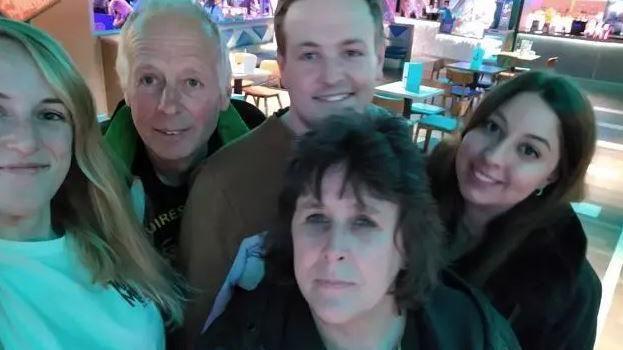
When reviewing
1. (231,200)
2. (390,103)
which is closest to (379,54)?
(231,200)

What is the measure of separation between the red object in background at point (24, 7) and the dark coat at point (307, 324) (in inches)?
185

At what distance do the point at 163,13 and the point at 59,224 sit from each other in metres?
0.68

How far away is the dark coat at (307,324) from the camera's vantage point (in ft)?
3.42

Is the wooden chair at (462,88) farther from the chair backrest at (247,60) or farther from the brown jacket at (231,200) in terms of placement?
the brown jacket at (231,200)

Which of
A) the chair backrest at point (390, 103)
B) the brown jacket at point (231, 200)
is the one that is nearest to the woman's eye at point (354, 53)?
the brown jacket at point (231, 200)

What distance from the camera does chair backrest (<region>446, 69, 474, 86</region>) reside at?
311 inches

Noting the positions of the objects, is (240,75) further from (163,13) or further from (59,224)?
(59,224)

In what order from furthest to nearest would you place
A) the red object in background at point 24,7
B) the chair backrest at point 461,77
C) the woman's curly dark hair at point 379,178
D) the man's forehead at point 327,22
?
the chair backrest at point 461,77 < the red object in background at point 24,7 < the man's forehead at point 327,22 < the woman's curly dark hair at point 379,178

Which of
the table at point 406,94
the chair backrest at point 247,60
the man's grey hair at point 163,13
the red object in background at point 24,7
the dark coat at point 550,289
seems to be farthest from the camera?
the chair backrest at point 247,60

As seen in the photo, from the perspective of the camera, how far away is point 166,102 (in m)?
1.46

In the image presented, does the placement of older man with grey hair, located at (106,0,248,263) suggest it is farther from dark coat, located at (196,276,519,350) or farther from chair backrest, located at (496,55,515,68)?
chair backrest, located at (496,55,515,68)

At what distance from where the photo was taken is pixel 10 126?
1.01 meters

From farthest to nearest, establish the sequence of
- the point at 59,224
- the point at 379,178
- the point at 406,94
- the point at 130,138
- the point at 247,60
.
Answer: the point at 247,60, the point at 406,94, the point at 130,138, the point at 59,224, the point at 379,178

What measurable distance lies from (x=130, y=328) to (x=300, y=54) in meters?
0.79
